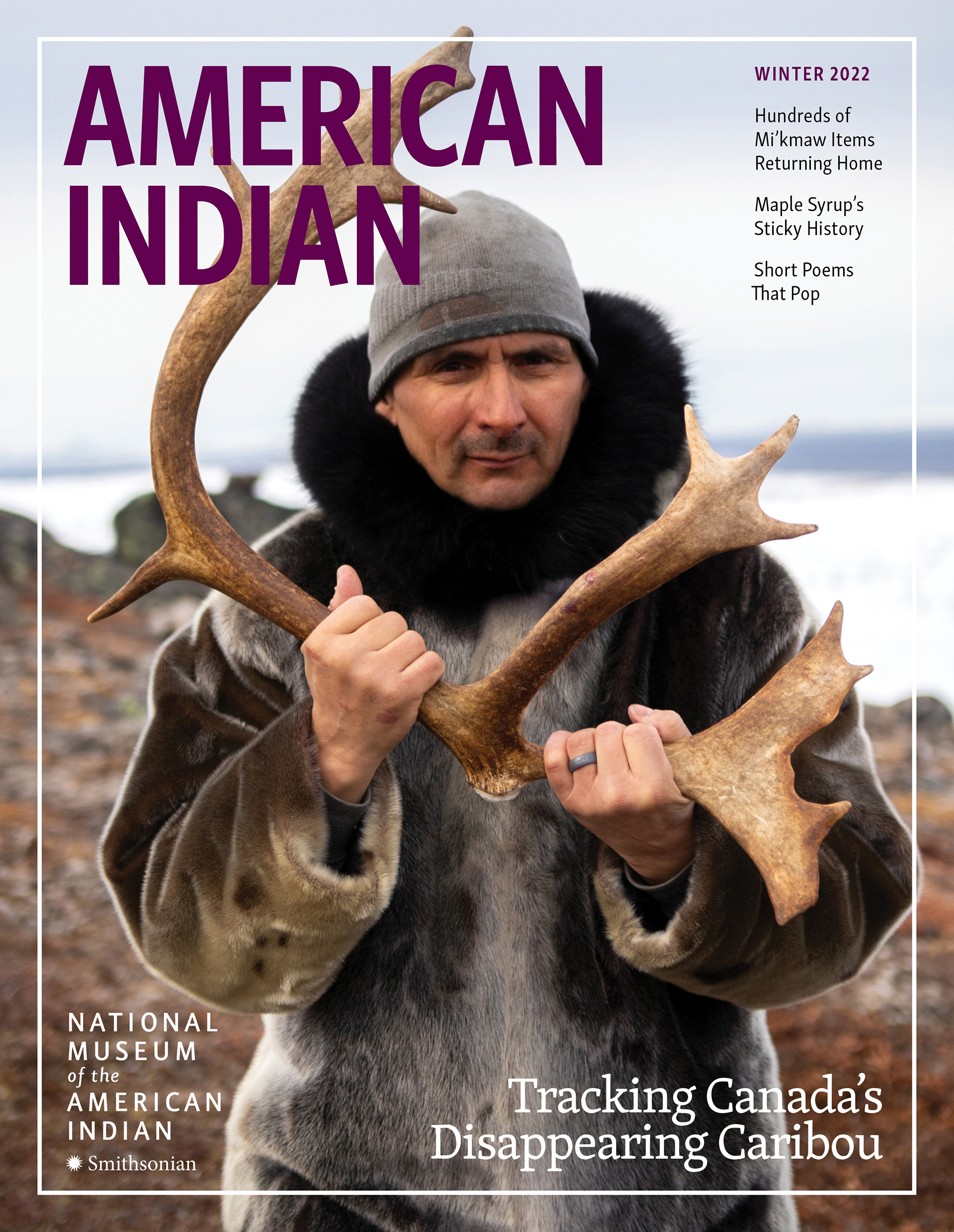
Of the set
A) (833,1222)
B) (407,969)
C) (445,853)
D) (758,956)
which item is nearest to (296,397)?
(445,853)

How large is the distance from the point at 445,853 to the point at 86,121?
5.39 feet

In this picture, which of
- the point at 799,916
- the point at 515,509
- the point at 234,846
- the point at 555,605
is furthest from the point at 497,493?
the point at 799,916

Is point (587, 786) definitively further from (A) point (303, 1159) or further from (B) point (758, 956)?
(A) point (303, 1159)

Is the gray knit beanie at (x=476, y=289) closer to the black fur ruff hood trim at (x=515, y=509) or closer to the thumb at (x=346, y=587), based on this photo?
the black fur ruff hood trim at (x=515, y=509)

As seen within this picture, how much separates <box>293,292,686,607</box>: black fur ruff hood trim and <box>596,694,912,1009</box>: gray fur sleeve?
1.59 ft

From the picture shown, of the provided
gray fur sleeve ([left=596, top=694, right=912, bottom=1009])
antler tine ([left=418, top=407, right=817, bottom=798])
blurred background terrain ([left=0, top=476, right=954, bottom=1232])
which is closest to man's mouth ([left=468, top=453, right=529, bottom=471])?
antler tine ([left=418, top=407, right=817, bottom=798])

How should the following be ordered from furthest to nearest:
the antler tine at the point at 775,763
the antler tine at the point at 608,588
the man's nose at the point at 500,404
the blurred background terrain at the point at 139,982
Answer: the blurred background terrain at the point at 139,982
the man's nose at the point at 500,404
the antler tine at the point at 608,588
the antler tine at the point at 775,763

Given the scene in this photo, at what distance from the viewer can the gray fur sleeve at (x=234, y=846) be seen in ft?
5.07

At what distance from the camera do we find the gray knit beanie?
1675mm

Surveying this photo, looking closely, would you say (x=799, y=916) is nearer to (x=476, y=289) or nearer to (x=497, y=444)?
(x=497, y=444)

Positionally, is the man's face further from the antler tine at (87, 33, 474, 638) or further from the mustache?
the antler tine at (87, 33, 474, 638)

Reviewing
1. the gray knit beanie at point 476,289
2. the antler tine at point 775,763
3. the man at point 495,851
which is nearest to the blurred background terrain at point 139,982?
the man at point 495,851

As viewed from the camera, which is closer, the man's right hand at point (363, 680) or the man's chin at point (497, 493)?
the man's right hand at point (363, 680)

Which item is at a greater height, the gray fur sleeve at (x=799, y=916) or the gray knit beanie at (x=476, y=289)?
the gray knit beanie at (x=476, y=289)
